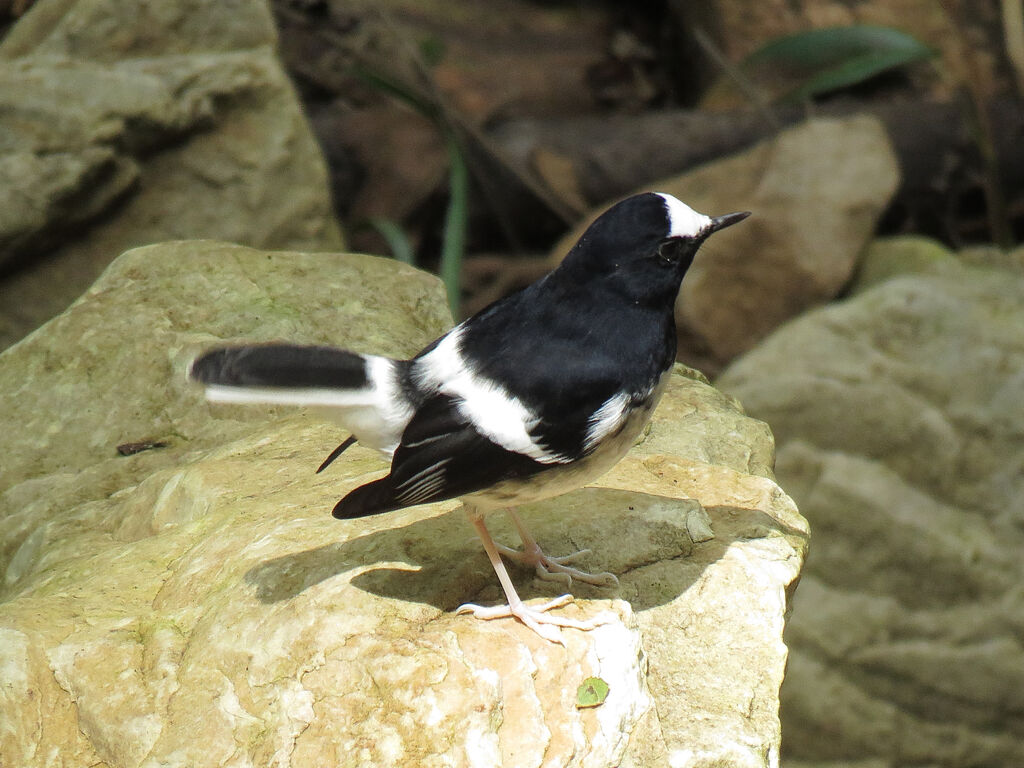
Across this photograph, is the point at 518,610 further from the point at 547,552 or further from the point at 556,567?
the point at 547,552

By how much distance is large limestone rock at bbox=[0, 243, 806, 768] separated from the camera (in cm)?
260

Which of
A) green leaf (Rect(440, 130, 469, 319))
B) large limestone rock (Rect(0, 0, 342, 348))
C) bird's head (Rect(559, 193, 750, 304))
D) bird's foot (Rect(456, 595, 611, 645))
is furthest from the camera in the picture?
green leaf (Rect(440, 130, 469, 319))

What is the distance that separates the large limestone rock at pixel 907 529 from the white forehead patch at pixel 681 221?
8.46 feet

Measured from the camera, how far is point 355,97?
26.9 feet

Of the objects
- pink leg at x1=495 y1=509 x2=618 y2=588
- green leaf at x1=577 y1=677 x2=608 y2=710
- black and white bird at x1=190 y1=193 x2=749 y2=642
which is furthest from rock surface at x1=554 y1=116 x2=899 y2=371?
green leaf at x1=577 y1=677 x2=608 y2=710

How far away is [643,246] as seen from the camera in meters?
3.00

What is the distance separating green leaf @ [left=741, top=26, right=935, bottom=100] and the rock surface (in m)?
0.38

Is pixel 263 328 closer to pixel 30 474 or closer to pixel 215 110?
pixel 30 474

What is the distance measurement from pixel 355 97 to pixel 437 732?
21.2 ft

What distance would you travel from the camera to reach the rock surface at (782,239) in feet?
22.1

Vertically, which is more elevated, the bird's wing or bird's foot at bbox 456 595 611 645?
the bird's wing

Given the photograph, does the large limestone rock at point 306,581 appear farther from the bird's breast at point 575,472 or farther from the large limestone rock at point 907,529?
the large limestone rock at point 907,529

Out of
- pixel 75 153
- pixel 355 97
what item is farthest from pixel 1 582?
pixel 355 97

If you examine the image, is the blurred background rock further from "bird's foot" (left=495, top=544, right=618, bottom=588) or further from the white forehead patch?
the white forehead patch
